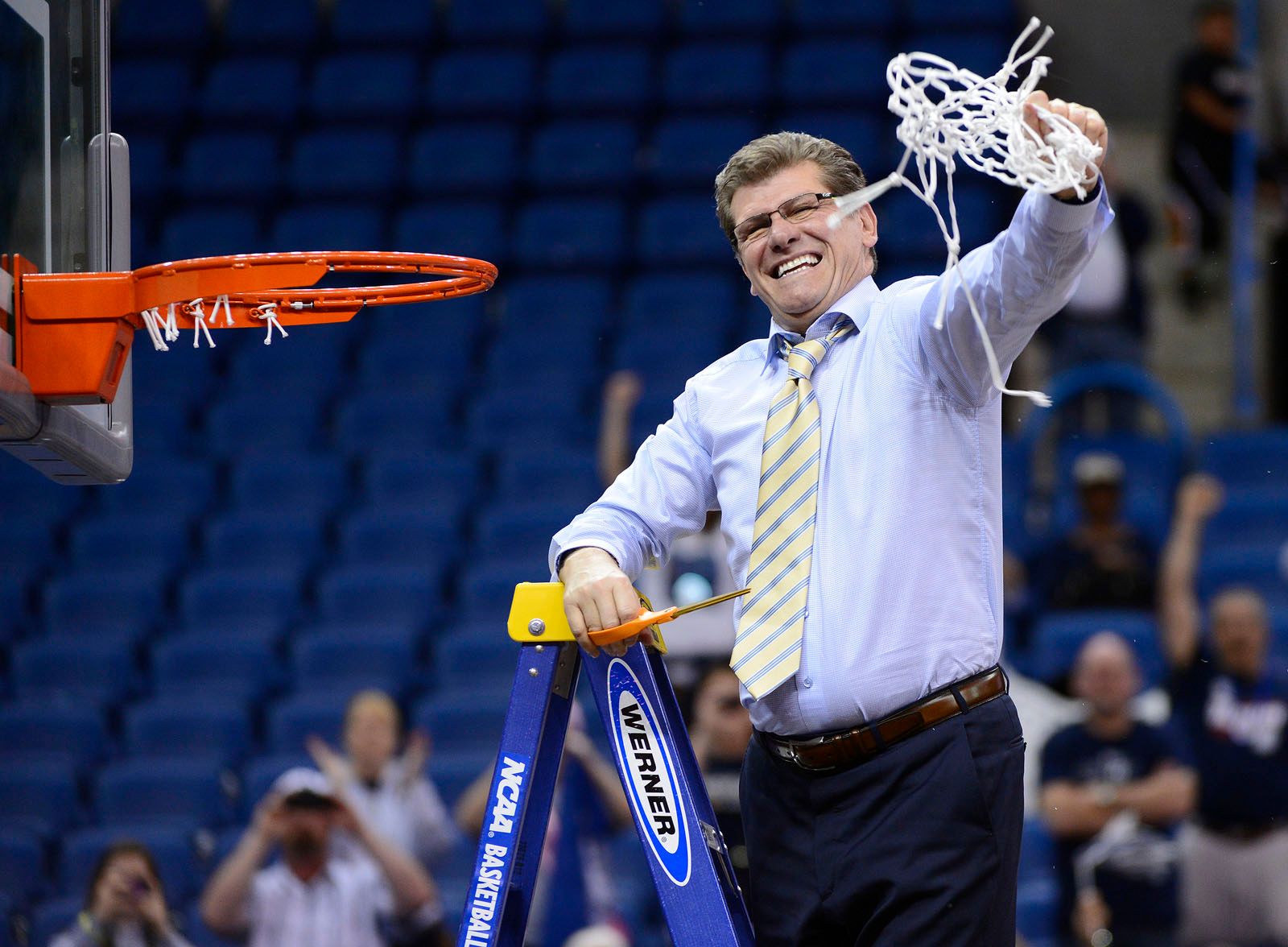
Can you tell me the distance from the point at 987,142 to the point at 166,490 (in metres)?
6.23

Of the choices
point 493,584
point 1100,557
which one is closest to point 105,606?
point 493,584

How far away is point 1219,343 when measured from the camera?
864 centimetres

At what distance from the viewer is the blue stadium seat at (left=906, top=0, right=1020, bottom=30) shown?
875cm

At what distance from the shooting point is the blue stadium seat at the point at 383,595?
694cm

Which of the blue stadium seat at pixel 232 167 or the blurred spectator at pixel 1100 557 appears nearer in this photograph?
the blurred spectator at pixel 1100 557

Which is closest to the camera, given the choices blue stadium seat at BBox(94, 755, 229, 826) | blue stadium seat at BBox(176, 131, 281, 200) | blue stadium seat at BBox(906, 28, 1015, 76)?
blue stadium seat at BBox(94, 755, 229, 826)

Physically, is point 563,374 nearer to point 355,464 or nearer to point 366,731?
point 355,464

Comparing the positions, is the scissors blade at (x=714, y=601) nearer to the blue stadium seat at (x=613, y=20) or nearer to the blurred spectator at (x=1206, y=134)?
the blurred spectator at (x=1206, y=134)

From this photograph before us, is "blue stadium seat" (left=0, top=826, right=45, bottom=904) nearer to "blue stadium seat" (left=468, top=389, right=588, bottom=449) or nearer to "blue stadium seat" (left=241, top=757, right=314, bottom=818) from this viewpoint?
"blue stadium seat" (left=241, top=757, right=314, bottom=818)

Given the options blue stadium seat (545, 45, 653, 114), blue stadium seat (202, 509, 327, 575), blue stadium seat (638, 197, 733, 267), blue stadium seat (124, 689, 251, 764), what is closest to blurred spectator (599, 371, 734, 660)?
blue stadium seat (638, 197, 733, 267)

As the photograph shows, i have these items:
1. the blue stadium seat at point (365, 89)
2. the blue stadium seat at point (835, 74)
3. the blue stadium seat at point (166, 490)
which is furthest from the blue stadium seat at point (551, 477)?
the blue stadium seat at point (365, 89)

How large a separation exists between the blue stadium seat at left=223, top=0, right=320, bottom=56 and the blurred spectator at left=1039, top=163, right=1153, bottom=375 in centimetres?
498

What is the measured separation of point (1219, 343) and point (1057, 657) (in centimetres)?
328

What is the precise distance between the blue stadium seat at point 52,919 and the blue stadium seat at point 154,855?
98mm
